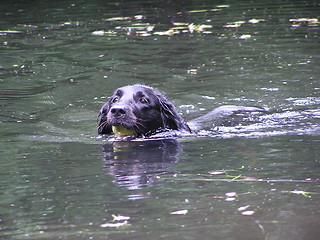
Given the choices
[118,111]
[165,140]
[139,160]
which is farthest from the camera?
[165,140]

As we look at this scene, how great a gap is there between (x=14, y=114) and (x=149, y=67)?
3889 millimetres

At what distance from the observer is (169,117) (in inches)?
358

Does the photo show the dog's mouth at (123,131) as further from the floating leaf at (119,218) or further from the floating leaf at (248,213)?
the floating leaf at (248,213)

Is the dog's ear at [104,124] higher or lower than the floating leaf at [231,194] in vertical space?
lower

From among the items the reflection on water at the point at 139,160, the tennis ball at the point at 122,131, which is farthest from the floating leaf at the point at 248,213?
the tennis ball at the point at 122,131

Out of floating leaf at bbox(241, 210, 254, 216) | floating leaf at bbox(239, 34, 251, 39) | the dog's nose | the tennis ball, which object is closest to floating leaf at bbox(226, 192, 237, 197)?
floating leaf at bbox(241, 210, 254, 216)

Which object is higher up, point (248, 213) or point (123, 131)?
point (248, 213)

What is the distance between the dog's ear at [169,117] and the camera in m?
9.08

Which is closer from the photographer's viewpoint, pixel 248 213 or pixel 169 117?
pixel 248 213

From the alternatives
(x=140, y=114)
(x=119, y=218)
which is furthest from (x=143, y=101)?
Answer: (x=119, y=218)

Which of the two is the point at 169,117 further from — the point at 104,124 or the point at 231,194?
the point at 231,194

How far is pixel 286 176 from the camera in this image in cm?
601

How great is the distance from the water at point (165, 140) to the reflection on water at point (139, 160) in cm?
2

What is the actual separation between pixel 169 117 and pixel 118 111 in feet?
3.21
